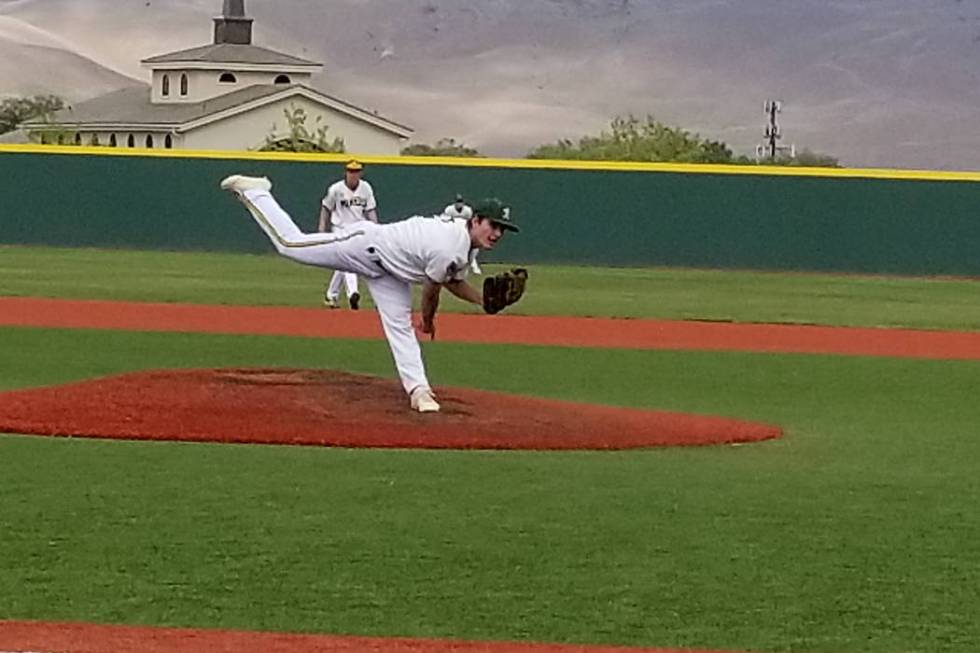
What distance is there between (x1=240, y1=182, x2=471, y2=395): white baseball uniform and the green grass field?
107cm

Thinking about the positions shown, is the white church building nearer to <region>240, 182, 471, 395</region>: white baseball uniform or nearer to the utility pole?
the utility pole

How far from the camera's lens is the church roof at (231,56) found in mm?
71975

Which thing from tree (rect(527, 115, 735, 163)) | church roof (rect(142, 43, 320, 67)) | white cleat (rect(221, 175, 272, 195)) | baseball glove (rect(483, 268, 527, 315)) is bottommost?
baseball glove (rect(483, 268, 527, 315))

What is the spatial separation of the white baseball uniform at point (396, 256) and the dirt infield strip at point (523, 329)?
6659 millimetres

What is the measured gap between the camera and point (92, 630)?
20.3 feet

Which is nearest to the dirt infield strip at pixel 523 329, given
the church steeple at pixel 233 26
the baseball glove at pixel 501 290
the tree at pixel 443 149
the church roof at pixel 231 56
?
the baseball glove at pixel 501 290

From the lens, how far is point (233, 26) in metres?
79.4

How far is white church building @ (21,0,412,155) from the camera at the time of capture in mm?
64188

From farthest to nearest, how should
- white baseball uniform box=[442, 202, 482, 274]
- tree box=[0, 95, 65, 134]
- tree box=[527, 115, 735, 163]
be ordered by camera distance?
tree box=[0, 95, 65, 134]
tree box=[527, 115, 735, 163]
white baseball uniform box=[442, 202, 482, 274]

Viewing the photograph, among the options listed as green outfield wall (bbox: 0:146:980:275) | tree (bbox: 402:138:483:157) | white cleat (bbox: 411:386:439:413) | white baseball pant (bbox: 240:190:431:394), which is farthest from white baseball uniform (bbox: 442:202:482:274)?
tree (bbox: 402:138:483:157)

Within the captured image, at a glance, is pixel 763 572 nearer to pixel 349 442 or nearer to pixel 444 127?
pixel 349 442

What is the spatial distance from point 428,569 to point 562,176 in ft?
83.1

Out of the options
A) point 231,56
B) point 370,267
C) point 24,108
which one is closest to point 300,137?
point 231,56

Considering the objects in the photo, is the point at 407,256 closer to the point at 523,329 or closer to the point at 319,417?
the point at 319,417
